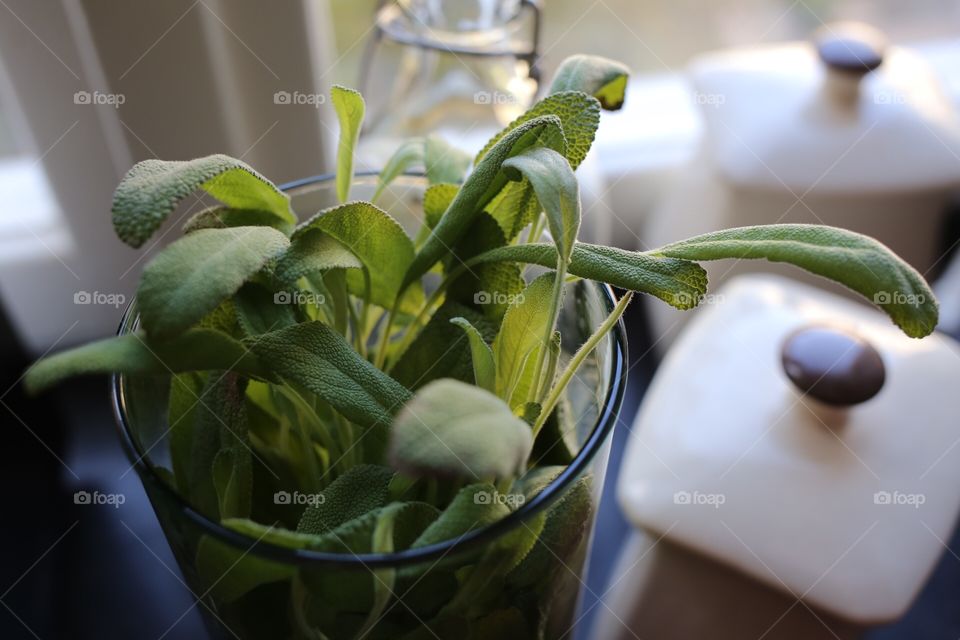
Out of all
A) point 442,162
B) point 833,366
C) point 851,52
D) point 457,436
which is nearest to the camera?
point 457,436

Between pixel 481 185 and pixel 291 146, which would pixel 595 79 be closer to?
pixel 481 185

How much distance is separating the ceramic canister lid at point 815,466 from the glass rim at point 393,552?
172mm

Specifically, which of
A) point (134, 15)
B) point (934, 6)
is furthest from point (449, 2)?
point (934, 6)

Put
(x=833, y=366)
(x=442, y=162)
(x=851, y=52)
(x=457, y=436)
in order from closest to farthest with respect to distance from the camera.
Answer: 1. (x=457, y=436)
2. (x=442, y=162)
3. (x=833, y=366)
4. (x=851, y=52)

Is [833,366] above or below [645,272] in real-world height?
below

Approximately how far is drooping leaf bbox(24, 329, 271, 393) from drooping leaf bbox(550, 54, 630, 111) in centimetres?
11

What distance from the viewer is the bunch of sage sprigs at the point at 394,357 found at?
0.16 meters

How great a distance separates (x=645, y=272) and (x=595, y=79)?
0.07 meters

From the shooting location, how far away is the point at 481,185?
0.63 ft

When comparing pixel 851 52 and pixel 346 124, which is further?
pixel 851 52

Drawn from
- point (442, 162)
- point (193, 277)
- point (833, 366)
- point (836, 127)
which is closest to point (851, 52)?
point (836, 127)

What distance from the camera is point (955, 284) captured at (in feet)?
1.66

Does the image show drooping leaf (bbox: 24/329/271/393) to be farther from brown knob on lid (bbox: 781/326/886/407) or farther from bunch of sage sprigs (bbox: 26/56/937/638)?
brown knob on lid (bbox: 781/326/886/407)

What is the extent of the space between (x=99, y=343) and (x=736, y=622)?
0.29m
